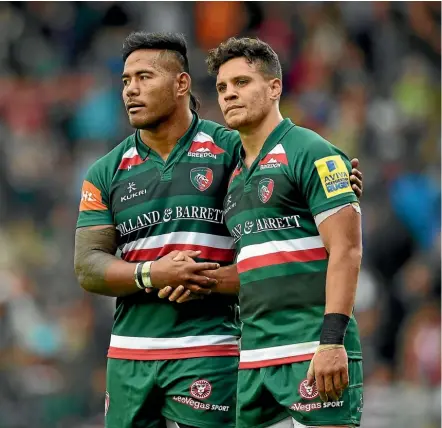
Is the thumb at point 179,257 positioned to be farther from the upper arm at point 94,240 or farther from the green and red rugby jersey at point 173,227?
the upper arm at point 94,240

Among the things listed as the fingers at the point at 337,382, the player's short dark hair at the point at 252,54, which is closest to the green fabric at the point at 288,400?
the fingers at the point at 337,382

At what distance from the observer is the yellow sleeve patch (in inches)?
228

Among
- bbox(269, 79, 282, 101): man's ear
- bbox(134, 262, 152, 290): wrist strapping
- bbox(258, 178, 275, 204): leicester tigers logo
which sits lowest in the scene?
bbox(134, 262, 152, 290): wrist strapping

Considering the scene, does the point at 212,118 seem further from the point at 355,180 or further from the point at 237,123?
the point at 355,180

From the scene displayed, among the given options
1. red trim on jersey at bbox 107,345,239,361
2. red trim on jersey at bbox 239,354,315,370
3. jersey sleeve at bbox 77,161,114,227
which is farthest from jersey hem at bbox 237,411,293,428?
jersey sleeve at bbox 77,161,114,227

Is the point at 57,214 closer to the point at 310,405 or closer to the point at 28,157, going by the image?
the point at 28,157

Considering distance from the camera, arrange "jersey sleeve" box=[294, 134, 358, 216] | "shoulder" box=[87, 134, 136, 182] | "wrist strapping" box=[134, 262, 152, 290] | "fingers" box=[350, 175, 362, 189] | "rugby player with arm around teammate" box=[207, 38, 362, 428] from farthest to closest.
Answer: "shoulder" box=[87, 134, 136, 182] → "wrist strapping" box=[134, 262, 152, 290] → "fingers" box=[350, 175, 362, 189] → "jersey sleeve" box=[294, 134, 358, 216] → "rugby player with arm around teammate" box=[207, 38, 362, 428]

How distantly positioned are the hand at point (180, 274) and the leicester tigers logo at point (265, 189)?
1.89ft

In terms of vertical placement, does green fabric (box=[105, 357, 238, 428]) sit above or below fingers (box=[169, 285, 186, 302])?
below

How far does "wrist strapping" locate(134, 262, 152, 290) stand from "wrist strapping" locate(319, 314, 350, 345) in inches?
45.2

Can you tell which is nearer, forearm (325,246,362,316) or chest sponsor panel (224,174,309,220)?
forearm (325,246,362,316)

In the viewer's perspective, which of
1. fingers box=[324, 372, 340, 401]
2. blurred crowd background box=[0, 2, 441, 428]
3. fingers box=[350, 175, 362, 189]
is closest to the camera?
fingers box=[324, 372, 340, 401]

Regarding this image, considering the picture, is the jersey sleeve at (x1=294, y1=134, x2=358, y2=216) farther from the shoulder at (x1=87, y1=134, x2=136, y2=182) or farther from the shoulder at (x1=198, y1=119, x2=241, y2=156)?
the shoulder at (x1=87, y1=134, x2=136, y2=182)

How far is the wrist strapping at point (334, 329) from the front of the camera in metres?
5.61
